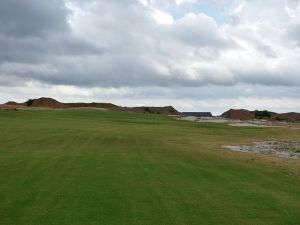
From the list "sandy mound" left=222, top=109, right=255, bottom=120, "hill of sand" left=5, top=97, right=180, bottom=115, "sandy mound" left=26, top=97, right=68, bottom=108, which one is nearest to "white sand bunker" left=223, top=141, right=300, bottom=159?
"hill of sand" left=5, top=97, right=180, bottom=115

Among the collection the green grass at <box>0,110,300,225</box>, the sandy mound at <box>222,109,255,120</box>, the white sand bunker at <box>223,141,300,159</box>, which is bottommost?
the green grass at <box>0,110,300,225</box>

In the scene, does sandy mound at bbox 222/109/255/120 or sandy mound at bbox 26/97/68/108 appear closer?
sandy mound at bbox 26/97/68/108

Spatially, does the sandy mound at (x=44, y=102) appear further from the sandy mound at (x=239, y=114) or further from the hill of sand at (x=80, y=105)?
the sandy mound at (x=239, y=114)

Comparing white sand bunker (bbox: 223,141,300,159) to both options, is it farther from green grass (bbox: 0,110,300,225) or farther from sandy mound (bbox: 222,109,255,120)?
sandy mound (bbox: 222,109,255,120)

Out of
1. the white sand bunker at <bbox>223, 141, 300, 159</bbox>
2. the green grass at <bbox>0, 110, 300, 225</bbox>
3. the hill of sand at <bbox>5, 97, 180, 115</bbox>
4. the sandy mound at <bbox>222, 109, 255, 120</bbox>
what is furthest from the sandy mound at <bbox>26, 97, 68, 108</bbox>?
the green grass at <bbox>0, 110, 300, 225</bbox>

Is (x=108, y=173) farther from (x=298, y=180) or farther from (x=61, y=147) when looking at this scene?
(x=61, y=147)

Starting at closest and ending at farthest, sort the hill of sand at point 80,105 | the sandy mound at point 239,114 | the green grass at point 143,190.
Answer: the green grass at point 143,190, the hill of sand at point 80,105, the sandy mound at point 239,114

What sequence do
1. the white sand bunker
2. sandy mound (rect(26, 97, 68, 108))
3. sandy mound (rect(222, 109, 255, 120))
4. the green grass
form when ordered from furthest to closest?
1. sandy mound (rect(222, 109, 255, 120))
2. sandy mound (rect(26, 97, 68, 108))
3. the white sand bunker
4. the green grass

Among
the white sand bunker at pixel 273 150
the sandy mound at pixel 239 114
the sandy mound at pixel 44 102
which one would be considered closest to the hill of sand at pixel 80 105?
the sandy mound at pixel 44 102

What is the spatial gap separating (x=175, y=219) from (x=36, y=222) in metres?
3.10

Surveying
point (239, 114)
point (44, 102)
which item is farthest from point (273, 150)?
point (239, 114)

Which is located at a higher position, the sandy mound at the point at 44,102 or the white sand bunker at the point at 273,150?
the sandy mound at the point at 44,102

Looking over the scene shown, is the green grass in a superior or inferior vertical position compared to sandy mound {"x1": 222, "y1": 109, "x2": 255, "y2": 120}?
inferior

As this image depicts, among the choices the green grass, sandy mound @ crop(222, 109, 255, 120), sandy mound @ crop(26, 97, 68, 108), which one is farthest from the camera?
sandy mound @ crop(222, 109, 255, 120)
